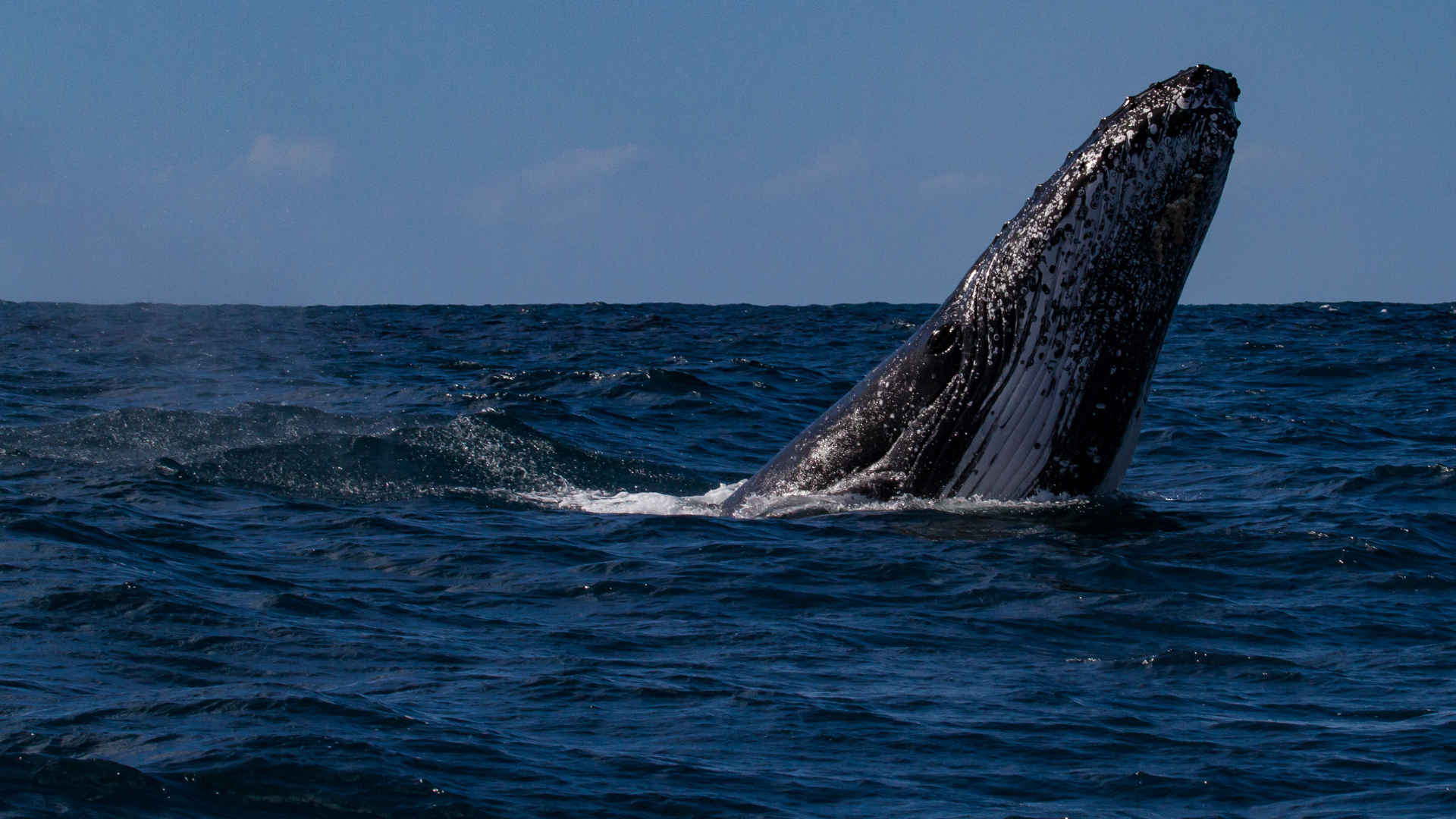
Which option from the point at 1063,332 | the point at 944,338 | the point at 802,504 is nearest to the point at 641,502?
the point at 802,504

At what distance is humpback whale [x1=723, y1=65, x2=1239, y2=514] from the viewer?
8891mm

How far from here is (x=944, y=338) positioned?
9703 mm

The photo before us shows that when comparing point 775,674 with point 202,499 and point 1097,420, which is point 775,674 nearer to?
point 1097,420

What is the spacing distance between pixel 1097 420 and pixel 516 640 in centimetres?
443

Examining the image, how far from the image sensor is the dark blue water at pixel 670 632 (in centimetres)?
504

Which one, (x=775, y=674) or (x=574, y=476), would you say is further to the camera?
(x=574, y=476)

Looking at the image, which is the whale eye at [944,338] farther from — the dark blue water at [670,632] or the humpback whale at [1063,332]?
the dark blue water at [670,632]

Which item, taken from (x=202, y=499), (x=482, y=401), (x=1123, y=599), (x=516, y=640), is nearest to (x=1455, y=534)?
(x=1123, y=599)

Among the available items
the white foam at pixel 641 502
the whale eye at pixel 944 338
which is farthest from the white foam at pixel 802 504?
the whale eye at pixel 944 338

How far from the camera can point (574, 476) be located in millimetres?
13852

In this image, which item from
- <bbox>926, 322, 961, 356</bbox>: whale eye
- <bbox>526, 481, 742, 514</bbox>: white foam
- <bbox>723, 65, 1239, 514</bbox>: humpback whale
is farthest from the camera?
<bbox>526, 481, 742, 514</bbox>: white foam

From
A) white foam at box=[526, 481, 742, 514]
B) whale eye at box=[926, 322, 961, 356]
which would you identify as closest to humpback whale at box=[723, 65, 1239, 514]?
whale eye at box=[926, 322, 961, 356]

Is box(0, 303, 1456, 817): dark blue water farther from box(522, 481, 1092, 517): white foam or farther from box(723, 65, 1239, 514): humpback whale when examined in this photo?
box(723, 65, 1239, 514): humpback whale

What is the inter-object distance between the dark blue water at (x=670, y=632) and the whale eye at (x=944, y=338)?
3.71ft
